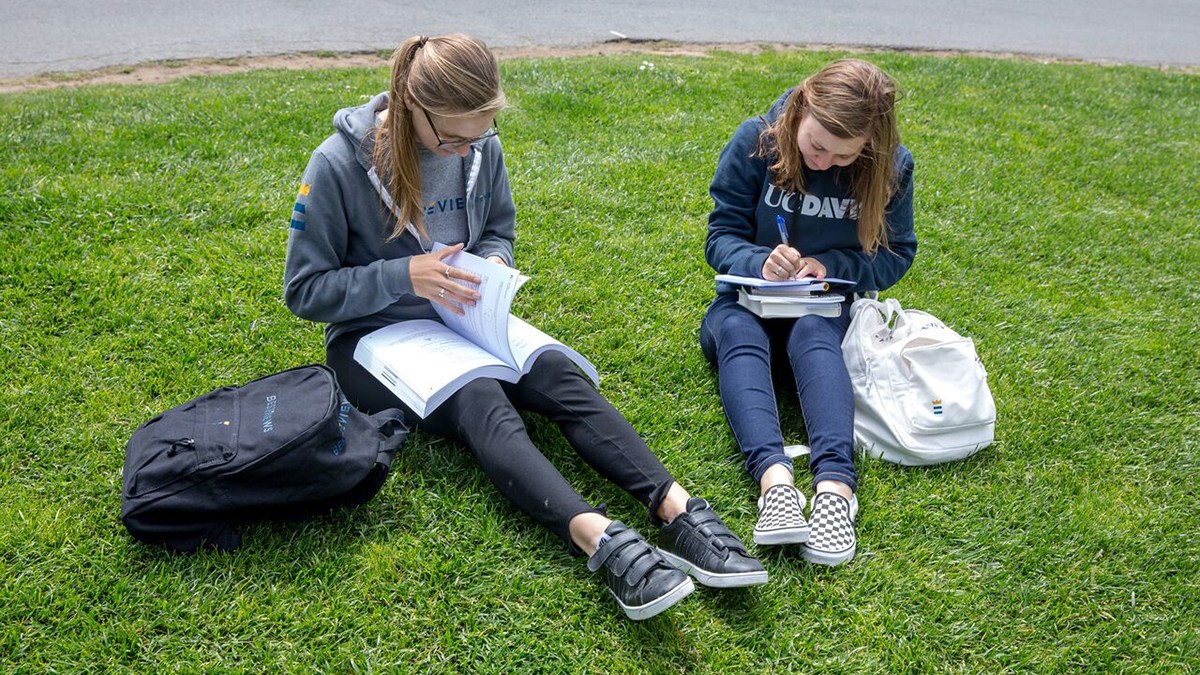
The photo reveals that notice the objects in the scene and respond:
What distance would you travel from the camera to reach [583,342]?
374cm

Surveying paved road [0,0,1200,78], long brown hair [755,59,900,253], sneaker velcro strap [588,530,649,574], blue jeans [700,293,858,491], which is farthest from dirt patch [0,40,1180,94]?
sneaker velcro strap [588,530,649,574]

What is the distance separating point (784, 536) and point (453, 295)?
124cm

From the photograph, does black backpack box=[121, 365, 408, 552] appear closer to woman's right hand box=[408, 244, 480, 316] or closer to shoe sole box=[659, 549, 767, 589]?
woman's right hand box=[408, 244, 480, 316]

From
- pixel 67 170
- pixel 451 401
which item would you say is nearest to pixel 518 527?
pixel 451 401

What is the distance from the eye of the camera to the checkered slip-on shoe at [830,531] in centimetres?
272

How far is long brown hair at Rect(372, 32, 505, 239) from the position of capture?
2.60 metres

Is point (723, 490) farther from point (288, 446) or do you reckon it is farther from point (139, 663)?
point (139, 663)

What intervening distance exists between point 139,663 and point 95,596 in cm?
27

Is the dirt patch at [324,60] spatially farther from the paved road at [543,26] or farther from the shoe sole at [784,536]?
the shoe sole at [784,536]

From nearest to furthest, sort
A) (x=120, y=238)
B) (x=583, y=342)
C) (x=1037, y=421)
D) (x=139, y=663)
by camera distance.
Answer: (x=139, y=663) → (x=1037, y=421) → (x=583, y=342) → (x=120, y=238)

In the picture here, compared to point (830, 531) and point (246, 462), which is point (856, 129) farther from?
point (246, 462)

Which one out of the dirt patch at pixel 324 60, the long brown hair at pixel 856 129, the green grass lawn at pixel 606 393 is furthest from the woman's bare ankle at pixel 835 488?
the dirt patch at pixel 324 60

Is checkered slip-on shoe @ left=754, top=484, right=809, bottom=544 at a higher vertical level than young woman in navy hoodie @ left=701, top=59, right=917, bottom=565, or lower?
lower

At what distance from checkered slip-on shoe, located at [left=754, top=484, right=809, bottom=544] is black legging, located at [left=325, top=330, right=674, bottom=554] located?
0.31 m
